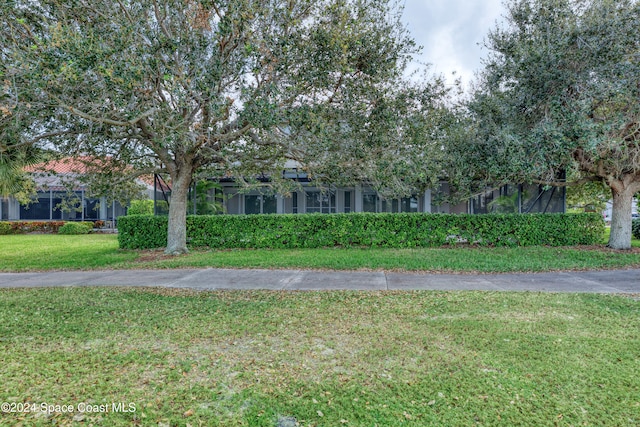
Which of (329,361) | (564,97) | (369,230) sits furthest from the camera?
(369,230)

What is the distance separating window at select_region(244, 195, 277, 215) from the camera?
19189 millimetres

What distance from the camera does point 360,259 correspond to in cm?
977

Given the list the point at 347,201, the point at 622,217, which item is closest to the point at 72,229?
the point at 347,201

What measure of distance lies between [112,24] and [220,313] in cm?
597

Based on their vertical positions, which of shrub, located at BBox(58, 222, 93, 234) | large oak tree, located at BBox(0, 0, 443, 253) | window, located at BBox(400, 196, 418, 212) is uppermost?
large oak tree, located at BBox(0, 0, 443, 253)

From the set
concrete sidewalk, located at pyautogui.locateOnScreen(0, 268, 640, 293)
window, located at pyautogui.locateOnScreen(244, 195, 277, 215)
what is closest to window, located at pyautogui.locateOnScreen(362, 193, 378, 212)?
window, located at pyautogui.locateOnScreen(244, 195, 277, 215)

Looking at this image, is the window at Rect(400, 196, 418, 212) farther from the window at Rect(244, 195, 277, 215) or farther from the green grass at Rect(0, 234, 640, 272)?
the green grass at Rect(0, 234, 640, 272)

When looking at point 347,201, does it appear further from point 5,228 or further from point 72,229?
point 5,228

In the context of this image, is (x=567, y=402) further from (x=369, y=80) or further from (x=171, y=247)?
(x=171, y=247)

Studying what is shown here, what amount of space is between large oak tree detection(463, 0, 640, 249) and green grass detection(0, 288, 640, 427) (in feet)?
16.6

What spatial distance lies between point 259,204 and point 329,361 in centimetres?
1628

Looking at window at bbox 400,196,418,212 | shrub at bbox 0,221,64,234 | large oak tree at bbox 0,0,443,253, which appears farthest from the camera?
shrub at bbox 0,221,64,234

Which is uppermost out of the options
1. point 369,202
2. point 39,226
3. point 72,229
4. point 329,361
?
point 369,202

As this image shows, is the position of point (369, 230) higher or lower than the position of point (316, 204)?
lower
